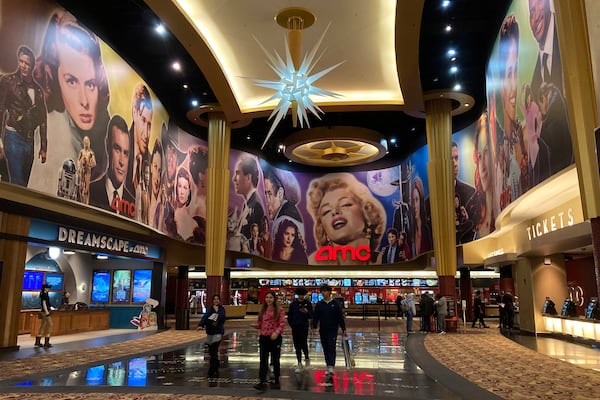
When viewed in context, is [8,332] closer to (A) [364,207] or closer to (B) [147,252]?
(B) [147,252]

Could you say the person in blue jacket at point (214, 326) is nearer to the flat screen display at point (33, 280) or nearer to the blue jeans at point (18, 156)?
the blue jeans at point (18, 156)

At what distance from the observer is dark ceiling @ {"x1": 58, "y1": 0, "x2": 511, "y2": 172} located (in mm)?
12758

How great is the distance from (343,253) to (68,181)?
67.3 feet

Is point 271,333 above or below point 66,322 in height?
above

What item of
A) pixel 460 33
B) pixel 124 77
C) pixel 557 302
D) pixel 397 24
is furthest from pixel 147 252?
pixel 557 302

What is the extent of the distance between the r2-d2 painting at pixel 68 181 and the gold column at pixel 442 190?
471 inches

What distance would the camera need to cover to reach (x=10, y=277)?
11.6 m

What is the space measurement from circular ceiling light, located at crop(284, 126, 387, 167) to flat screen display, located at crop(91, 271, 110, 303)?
10672 millimetres

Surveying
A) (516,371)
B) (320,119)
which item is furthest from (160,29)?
(516,371)

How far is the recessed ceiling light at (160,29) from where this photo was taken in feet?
44.9

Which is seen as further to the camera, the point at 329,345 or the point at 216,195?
the point at 216,195

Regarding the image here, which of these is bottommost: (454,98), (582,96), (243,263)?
(243,263)

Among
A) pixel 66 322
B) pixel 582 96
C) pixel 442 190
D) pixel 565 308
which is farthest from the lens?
pixel 442 190

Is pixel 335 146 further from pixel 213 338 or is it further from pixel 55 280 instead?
pixel 213 338
